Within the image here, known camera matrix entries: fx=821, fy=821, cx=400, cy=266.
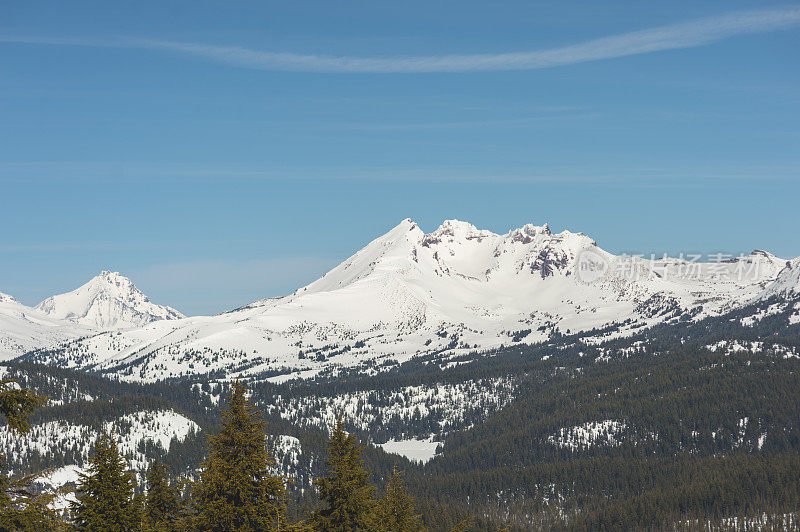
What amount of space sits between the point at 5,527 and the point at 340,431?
21250 mm

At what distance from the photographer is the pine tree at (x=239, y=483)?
3684 cm

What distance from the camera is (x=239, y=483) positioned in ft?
121

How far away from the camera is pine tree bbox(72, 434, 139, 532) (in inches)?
1624

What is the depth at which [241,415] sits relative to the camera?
38375 millimetres

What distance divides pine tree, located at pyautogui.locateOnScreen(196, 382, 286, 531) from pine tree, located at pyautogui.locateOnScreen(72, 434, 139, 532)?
19.2 feet

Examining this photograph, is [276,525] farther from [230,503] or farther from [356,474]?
[356,474]

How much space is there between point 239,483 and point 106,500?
9.50 m

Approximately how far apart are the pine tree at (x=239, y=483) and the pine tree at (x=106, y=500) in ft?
19.2

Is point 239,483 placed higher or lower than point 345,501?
Result: higher

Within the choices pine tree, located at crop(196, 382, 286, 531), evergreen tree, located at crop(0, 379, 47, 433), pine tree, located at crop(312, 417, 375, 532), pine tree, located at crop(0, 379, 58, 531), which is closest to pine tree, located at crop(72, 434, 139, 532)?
pine tree, located at crop(196, 382, 286, 531)

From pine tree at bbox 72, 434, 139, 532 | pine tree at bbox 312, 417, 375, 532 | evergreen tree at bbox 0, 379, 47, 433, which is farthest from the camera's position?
pine tree at bbox 312, 417, 375, 532

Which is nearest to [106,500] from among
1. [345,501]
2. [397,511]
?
[345,501]

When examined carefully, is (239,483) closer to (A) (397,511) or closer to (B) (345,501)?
(B) (345,501)

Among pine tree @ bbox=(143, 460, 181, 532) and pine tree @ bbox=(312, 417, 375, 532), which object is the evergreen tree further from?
pine tree @ bbox=(143, 460, 181, 532)
